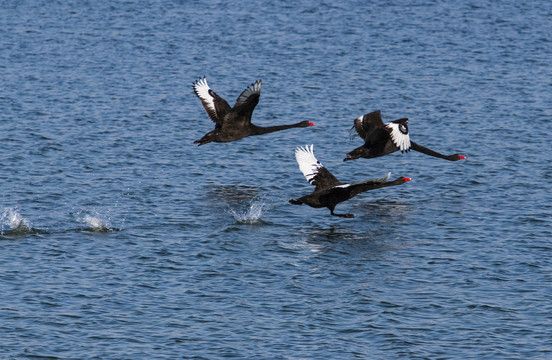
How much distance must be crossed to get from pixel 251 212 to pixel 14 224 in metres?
5.33

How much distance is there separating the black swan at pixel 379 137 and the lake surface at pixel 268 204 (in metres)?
1.21

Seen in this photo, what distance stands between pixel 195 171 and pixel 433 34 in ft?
82.2

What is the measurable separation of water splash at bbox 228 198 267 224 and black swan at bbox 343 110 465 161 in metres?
2.36

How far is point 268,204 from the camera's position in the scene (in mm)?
24156

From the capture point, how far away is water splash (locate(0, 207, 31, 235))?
21203 mm

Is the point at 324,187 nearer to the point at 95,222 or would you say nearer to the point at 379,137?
the point at 379,137

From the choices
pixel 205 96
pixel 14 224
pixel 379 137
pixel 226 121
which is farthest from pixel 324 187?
pixel 14 224

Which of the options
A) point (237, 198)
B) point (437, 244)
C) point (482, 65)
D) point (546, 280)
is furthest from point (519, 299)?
point (482, 65)

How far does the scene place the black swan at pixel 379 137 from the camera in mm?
22406

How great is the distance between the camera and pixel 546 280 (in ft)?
62.9

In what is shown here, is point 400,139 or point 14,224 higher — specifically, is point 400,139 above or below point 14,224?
above

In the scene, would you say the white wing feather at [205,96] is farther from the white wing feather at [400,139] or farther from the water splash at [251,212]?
the white wing feather at [400,139]

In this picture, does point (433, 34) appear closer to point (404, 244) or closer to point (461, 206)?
point (461, 206)

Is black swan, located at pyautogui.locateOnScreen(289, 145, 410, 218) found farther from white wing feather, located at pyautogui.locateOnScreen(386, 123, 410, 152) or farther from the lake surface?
white wing feather, located at pyautogui.locateOnScreen(386, 123, 410, 152)
